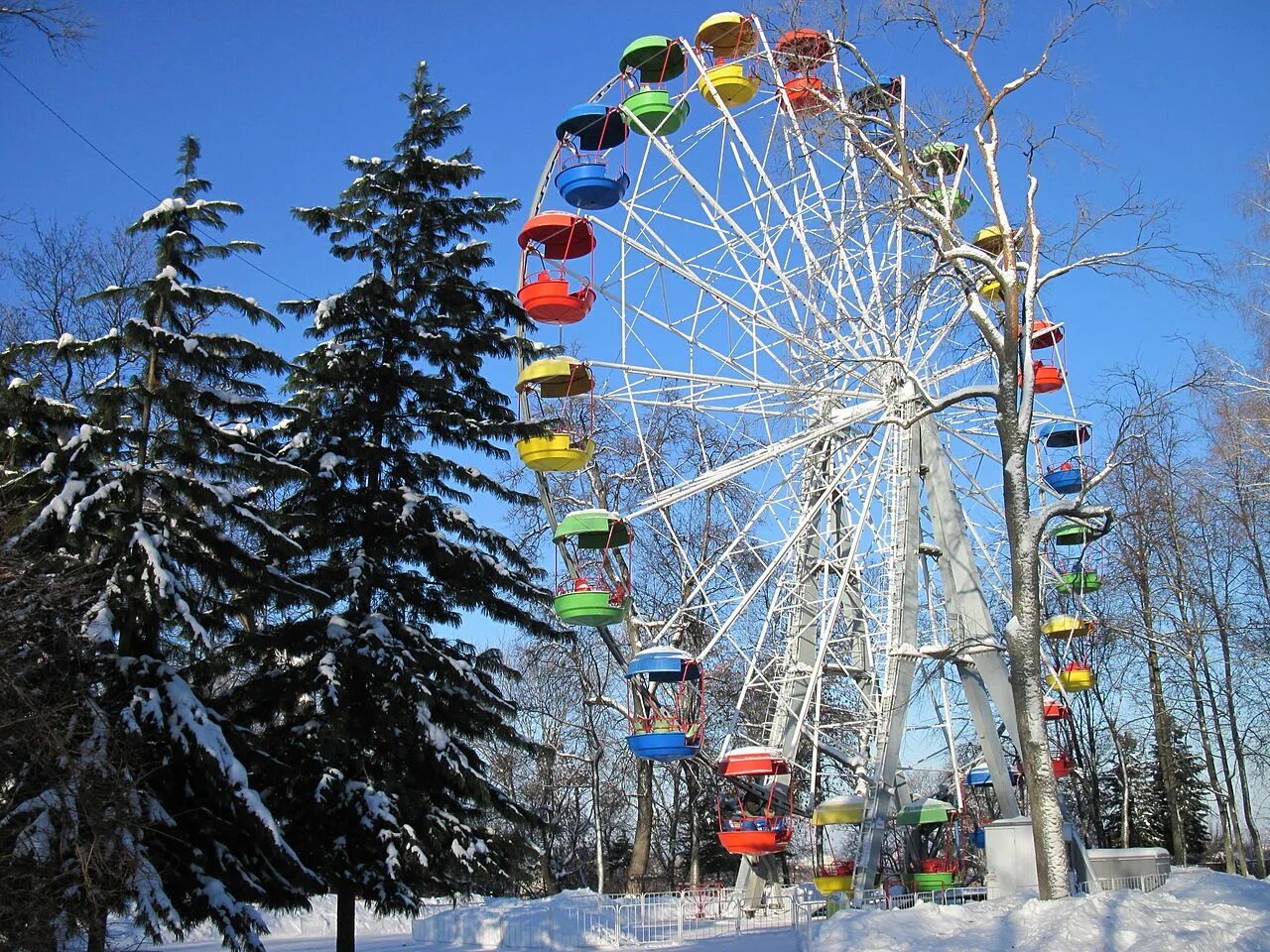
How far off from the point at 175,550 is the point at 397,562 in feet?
14.5

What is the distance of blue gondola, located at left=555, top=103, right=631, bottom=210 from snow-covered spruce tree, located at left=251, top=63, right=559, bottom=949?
121 cm

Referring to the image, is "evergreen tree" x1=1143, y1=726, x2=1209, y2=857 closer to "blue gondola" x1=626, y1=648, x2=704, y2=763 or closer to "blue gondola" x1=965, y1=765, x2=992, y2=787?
"blue gondola" x1=965, y1=765, x2=992, y2=787

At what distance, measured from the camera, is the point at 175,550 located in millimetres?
13523

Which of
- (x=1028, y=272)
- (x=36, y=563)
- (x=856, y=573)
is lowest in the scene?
(x=36, y=563)

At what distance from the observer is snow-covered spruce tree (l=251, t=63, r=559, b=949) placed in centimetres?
1516

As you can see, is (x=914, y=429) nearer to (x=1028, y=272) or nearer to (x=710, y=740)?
(x=1028, y=272)

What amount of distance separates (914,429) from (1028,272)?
7137 millimetres

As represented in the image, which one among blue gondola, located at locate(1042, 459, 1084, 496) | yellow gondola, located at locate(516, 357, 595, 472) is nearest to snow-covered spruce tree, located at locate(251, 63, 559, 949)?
yellow gondola, located at locate(516, 357, 595, 472)

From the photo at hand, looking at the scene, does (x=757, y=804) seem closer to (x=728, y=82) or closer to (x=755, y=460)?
(x=755, y=460)

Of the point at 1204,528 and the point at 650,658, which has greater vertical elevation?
the point at 1204,528

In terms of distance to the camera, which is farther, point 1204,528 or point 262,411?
point 1204,528

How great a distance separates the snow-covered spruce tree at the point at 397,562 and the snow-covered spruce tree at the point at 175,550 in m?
1.27

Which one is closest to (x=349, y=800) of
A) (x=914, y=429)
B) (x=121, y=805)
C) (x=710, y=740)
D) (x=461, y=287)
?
(x=121, y=805)

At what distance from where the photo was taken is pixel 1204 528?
92.8 feet
